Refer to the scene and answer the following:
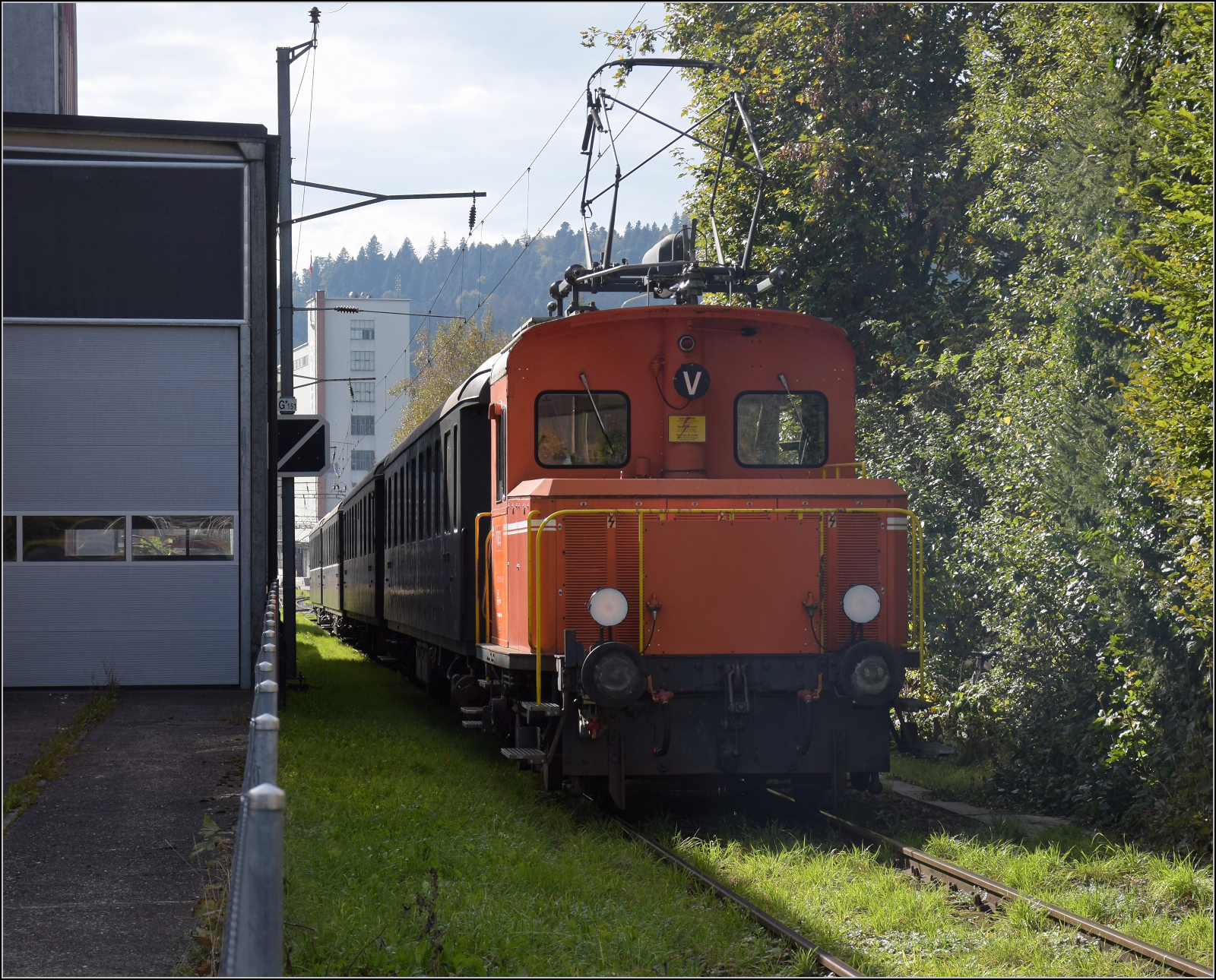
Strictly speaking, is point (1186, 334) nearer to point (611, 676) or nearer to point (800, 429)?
point (800, 429)

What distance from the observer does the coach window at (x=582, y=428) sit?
9.51 metres

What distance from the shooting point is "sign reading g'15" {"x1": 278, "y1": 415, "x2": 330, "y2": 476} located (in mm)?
15797

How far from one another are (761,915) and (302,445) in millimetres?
10983

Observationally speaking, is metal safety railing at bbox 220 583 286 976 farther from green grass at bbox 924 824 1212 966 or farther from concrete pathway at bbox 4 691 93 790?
concrete pathway at bbox 4 691 93 790

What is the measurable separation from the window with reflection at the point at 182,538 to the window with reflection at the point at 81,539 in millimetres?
188

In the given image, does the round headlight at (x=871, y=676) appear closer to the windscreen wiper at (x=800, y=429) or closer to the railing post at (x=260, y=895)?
the windscreen wiper at (x=800, y=429)

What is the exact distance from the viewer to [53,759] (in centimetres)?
960

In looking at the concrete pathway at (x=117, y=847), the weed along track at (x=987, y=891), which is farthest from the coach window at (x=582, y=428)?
the concrete pathway at (x=117, y=847)

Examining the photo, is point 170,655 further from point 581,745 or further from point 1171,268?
point 1171,268

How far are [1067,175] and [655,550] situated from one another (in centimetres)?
508

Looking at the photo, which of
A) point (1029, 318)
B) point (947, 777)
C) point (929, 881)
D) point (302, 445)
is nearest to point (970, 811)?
point (947, 777)

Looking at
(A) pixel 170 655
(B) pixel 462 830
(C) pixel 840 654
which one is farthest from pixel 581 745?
(A) pixel 170 655

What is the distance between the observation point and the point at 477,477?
1057cm

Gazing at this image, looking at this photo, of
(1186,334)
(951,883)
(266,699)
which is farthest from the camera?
(1186,334)
